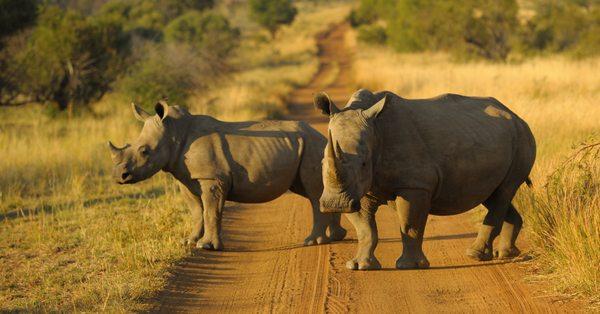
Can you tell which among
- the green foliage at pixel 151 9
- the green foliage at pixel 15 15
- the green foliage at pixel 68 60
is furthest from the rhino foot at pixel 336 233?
the green foliage at pixel 151 9

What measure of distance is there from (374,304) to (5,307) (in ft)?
9.01

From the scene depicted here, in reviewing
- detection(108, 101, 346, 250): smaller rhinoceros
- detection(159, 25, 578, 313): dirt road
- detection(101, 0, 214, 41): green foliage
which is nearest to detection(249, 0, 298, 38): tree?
detection(101, 0, 214, 41): green foliage

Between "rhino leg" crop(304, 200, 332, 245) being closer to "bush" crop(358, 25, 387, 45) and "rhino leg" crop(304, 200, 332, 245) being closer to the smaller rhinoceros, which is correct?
the smaller rhinoceros

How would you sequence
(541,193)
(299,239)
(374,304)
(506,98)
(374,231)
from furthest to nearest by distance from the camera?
(506,98) → (299,239) → (541,193) → (374,231) → (374,304)

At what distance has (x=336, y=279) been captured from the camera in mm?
7125

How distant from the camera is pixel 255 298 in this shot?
664 cm

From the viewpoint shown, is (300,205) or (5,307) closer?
(5,307)

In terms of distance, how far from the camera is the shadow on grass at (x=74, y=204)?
35.6 ft

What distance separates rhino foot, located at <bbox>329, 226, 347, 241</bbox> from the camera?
28.7ft

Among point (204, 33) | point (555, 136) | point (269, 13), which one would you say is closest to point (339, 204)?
point (555, 136)

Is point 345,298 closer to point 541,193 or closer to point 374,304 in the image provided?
point 374,304

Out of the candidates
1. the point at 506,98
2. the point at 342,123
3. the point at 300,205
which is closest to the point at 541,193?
the point at 342,123

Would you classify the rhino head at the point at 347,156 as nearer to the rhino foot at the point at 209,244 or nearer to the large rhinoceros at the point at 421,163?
the large rhinoceros at the point at 421,163

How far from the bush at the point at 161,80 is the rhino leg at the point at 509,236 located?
11852mm
